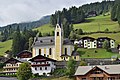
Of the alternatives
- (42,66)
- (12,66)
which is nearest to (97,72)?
(42,66)

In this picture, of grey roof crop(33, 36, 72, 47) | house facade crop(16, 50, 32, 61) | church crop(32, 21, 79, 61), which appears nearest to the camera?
church crop(32, 21, 79, 61)

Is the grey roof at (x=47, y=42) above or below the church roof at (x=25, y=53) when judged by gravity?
above

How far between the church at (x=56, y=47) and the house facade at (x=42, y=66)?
13.0 m

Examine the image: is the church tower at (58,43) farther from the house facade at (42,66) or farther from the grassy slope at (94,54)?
the house facade at (42,66)

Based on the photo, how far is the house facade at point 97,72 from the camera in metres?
83.8

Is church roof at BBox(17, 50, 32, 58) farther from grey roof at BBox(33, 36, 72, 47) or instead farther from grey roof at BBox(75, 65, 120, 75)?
grey roof at BBox(75, 65, 120, 75)

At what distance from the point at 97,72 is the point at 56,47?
35.9 meters

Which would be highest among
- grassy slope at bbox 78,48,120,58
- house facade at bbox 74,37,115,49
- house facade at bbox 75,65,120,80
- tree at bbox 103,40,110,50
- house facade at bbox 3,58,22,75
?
house facade at bbox 74,37,115,49

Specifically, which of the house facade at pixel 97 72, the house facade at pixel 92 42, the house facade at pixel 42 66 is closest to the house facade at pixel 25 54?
the house facade at pixel 92 42

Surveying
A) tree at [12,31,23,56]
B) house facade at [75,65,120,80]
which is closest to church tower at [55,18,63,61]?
tree at [12,31,23,56]

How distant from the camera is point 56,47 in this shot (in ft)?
393

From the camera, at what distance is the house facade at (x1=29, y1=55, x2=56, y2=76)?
340ft

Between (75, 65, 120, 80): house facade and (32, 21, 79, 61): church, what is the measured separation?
30.3 m

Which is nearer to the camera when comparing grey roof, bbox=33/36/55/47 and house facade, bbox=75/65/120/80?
house facade, bbox=75/65/120/80
